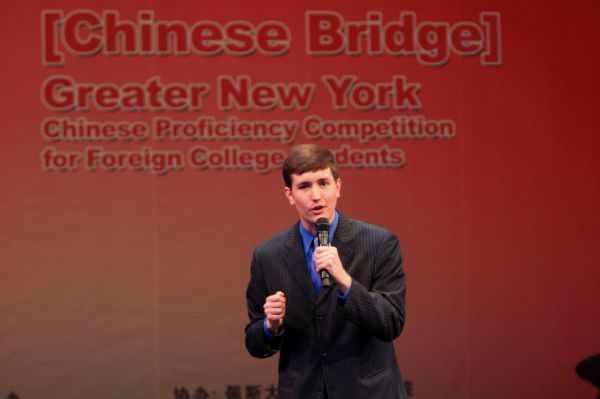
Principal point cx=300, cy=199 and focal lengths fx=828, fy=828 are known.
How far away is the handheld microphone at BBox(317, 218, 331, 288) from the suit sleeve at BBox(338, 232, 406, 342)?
66 millimetres

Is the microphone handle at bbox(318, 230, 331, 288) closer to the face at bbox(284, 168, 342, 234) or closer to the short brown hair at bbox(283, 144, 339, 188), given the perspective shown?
the face at bbox(284, 168, 342, 234)

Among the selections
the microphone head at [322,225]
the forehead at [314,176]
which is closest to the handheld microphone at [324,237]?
the microphone head at [322,225]

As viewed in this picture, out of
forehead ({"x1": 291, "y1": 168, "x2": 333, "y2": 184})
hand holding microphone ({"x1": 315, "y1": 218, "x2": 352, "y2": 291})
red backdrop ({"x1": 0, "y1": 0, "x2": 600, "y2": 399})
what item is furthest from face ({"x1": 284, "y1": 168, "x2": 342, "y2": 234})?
red backdrop ({"x1": 0, "y1": 0, "x2": 600, "y2": 399})

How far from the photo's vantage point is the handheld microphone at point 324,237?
2193 millimetres

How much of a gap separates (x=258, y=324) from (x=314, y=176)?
0.45 metres

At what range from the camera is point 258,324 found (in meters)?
2.34

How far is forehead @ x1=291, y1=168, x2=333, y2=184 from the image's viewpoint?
2.33 meters

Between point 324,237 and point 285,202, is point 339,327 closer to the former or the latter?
point 324,237

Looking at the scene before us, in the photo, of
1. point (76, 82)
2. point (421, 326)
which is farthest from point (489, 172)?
point (76, 82)

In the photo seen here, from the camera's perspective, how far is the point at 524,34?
199 inches

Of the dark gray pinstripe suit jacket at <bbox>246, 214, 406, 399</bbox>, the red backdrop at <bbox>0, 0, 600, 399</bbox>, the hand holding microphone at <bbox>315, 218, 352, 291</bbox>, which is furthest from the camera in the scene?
the red backdrop at <bbox>0, 0, 600, 399</bbox>

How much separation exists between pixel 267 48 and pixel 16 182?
65.1 inches

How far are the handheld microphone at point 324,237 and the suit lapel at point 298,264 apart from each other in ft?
0.41

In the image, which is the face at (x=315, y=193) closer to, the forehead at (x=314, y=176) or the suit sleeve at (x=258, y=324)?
the forehead at (x=314, y=176)
